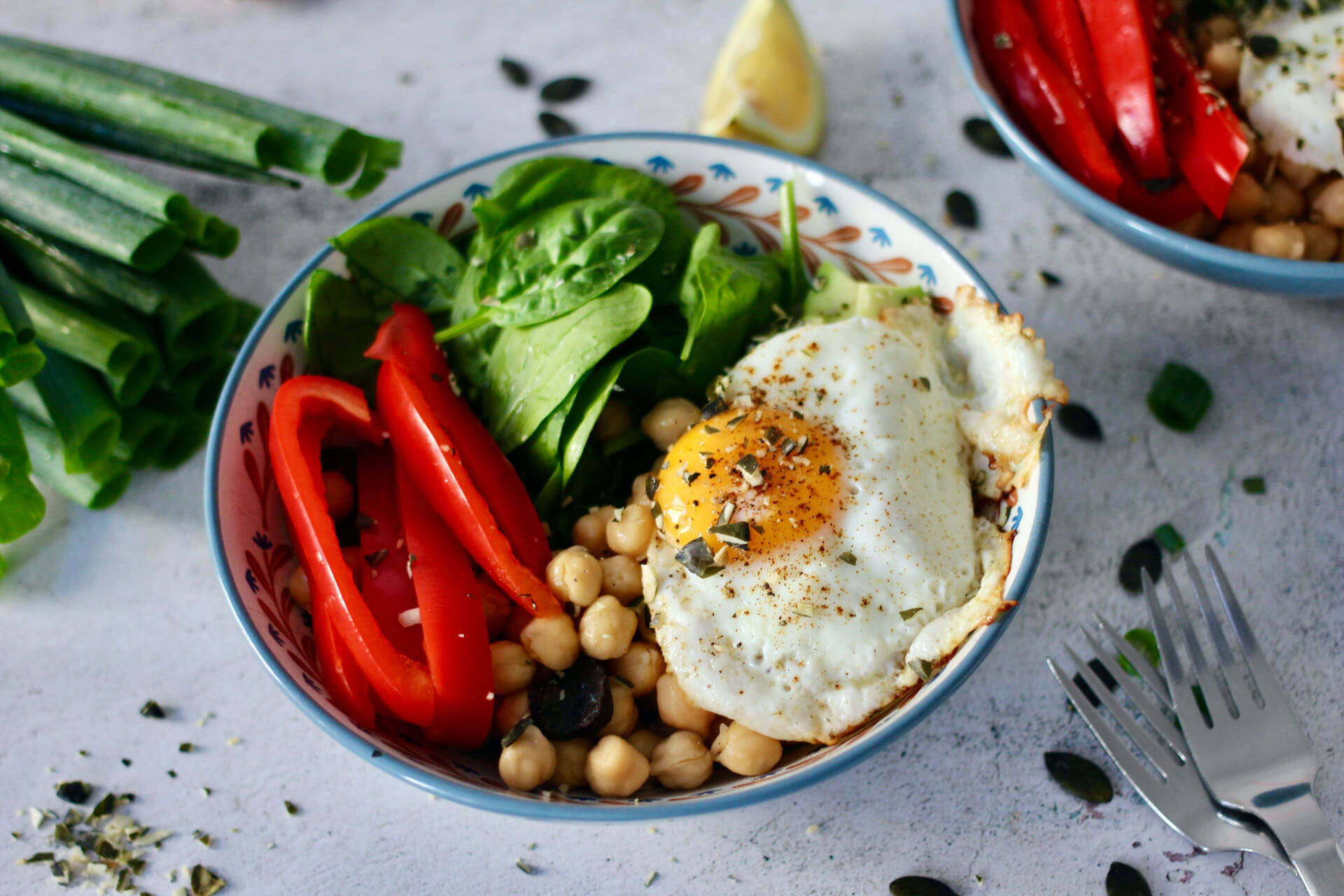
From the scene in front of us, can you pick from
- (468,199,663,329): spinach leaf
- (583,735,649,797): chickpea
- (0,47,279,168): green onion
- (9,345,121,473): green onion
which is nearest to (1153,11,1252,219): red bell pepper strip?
(468,199,663,329): spinach leaf

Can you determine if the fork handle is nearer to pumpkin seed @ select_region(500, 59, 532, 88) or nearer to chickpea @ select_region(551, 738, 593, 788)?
chickpea @ select_region(551, 738, 593, 788)

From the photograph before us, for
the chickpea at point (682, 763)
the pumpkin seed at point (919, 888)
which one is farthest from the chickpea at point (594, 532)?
the pumpkin seed at point (919, 888)

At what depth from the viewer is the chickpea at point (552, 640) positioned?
2.04 m

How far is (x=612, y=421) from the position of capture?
2.32 metres

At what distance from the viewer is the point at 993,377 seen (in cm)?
216

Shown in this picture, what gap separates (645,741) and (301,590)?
0.79 m

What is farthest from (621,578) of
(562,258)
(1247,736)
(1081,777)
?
(1247,736)

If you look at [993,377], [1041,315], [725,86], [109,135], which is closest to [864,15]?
[725,86]

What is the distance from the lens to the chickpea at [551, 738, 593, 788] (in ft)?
6.56

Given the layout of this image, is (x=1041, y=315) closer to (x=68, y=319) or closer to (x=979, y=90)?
(x=979, y=90)

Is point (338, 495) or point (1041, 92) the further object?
point (1041, 92)

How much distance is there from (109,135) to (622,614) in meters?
1.87

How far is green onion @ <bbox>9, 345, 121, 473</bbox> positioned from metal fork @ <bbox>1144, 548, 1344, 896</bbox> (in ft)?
7.97

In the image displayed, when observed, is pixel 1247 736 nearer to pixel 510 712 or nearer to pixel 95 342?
pixel 510 712
